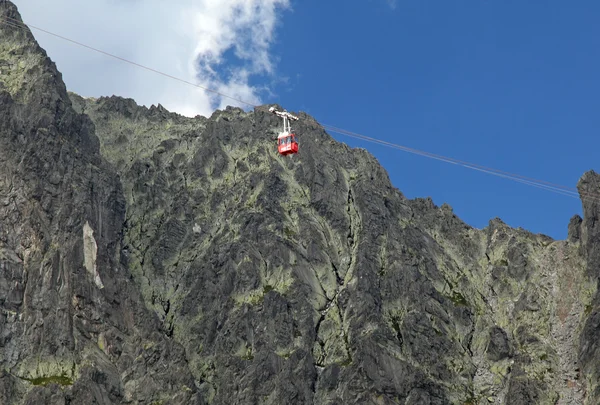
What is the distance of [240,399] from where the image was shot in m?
200

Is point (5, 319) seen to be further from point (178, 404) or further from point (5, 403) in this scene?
point (178, 404)

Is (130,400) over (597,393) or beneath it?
beneath

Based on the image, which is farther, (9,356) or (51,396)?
(9,356)

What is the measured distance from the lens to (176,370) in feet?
656

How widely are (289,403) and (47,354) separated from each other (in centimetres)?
4901

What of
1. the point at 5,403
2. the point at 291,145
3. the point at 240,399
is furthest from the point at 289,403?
the point at 291,145

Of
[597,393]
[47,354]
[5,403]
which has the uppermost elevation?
[597,393]

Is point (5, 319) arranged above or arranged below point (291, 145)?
below

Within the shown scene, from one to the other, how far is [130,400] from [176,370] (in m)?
12.3

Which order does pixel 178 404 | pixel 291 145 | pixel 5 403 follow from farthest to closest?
pixel 178 404 < pixel 5 403 < pixel 291 145

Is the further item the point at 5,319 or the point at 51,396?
the point at 5,319

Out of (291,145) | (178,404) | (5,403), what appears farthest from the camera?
(178,404)

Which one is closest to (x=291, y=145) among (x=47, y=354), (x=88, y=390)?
(x=88, y=390)

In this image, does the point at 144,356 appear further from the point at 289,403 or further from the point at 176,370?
the point at 289,403
